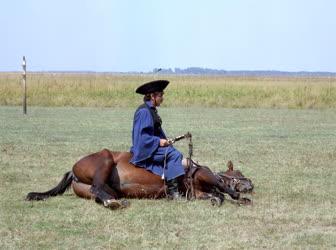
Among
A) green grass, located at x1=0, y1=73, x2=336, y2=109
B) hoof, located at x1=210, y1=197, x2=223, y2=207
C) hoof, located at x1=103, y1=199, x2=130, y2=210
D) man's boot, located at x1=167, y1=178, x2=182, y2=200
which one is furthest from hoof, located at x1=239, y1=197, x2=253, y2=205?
green grass, located at x1=0, y1=73, x2=336, y2=109

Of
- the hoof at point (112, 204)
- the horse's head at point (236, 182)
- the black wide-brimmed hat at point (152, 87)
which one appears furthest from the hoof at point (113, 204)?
the horse's head at point (236, 182)

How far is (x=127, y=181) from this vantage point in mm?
9688

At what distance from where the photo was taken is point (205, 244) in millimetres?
7312

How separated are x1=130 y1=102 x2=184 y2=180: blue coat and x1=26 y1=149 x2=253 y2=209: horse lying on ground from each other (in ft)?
0.32

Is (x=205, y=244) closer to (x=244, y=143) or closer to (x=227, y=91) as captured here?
(x=244, y=143)

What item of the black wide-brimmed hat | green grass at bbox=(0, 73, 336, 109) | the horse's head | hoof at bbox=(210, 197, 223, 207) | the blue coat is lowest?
green grass at bbox=(0, 73, 336, 109)

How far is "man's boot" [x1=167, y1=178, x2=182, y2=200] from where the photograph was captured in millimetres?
9703

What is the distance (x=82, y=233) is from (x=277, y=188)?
4039mm

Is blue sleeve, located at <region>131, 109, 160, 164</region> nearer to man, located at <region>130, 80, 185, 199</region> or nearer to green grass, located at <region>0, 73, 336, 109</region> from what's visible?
man, located at <region>130, 80, 185, 199</region>

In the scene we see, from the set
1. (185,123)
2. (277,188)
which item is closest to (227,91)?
(185,123)

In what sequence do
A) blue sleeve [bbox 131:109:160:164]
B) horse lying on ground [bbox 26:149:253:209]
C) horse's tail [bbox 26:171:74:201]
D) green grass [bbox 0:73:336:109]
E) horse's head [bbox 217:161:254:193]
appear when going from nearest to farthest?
1. horse lying on ground [bbox 26:149:253:209]
2. blue sleeve [bbox 131:109:160:164]
3. horse's tail [bbox 26:171:74:201]
4. horse's head [bbox 217:161:254:193]
5. green grass [bbox 0:73:336:109]

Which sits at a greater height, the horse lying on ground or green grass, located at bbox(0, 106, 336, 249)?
the horse lying on ground

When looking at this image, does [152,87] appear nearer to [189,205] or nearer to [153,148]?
[153,148]

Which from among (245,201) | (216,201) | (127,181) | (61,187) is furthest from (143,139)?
(245,201)
